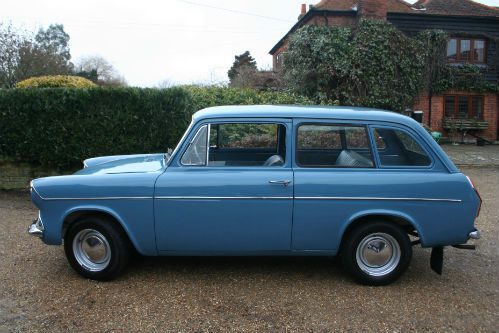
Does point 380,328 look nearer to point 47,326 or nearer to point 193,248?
point 193,248

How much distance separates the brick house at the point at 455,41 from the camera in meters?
17.1

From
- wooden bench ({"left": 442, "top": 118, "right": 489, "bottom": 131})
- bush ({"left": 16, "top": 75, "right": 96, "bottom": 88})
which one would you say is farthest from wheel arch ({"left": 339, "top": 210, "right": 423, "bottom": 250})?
wooden bench ({"left": 442, "top": 118, "right": 489, "bottom": 131})

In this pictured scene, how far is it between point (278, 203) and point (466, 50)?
18.5 m

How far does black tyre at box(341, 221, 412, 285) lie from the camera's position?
3643 millimetres

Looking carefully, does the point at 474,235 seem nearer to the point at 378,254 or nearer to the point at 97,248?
the point at 378,254

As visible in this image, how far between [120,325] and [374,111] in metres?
3.07

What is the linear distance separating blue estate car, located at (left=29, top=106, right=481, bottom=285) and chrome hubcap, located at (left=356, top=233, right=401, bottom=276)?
10 mm

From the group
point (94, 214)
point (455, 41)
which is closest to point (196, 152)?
point (94, 214)

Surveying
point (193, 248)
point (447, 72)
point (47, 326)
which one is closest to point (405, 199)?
point (193, 248)

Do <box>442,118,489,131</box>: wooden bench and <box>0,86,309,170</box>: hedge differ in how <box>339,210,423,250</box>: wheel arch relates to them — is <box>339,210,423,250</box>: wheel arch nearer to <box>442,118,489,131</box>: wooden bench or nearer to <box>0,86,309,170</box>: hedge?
<box>0,86,309,170</box>: hedge

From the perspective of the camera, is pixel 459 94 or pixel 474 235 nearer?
pixel 474 235

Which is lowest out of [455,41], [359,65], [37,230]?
[37,230]

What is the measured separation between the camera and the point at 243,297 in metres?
3.46

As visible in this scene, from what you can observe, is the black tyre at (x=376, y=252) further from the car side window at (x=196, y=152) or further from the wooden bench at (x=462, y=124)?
the wooden bench at (x=462, y=124)
